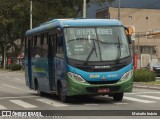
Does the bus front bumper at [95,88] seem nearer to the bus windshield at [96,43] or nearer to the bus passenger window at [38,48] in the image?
the bus windshield at [96,43]

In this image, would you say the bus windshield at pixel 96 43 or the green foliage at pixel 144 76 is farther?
the green foliage at pixel 144 76

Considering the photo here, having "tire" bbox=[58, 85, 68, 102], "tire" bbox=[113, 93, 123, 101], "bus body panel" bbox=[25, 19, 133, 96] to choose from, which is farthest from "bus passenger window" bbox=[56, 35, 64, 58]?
"tire" bbox=[113, 93, 123, 101]

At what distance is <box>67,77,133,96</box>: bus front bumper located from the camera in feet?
58.6

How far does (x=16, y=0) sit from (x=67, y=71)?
59.6 m

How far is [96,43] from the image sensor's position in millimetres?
18438

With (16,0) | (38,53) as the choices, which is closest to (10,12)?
(16,0)

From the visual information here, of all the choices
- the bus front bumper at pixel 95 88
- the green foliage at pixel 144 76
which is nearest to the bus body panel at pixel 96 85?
the bus front bumper at pixel 95 88

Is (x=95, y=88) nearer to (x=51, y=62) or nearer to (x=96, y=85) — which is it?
(x=96, y=85)

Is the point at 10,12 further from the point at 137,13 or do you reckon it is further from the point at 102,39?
the point at 102,39

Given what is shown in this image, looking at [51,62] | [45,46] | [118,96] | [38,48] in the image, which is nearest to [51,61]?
[51,62]

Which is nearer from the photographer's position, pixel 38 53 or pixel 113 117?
pixel 113 117

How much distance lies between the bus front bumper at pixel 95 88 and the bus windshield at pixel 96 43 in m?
0.88

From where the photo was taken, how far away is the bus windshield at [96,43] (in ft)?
59.6

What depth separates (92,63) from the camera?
18.0 metres
